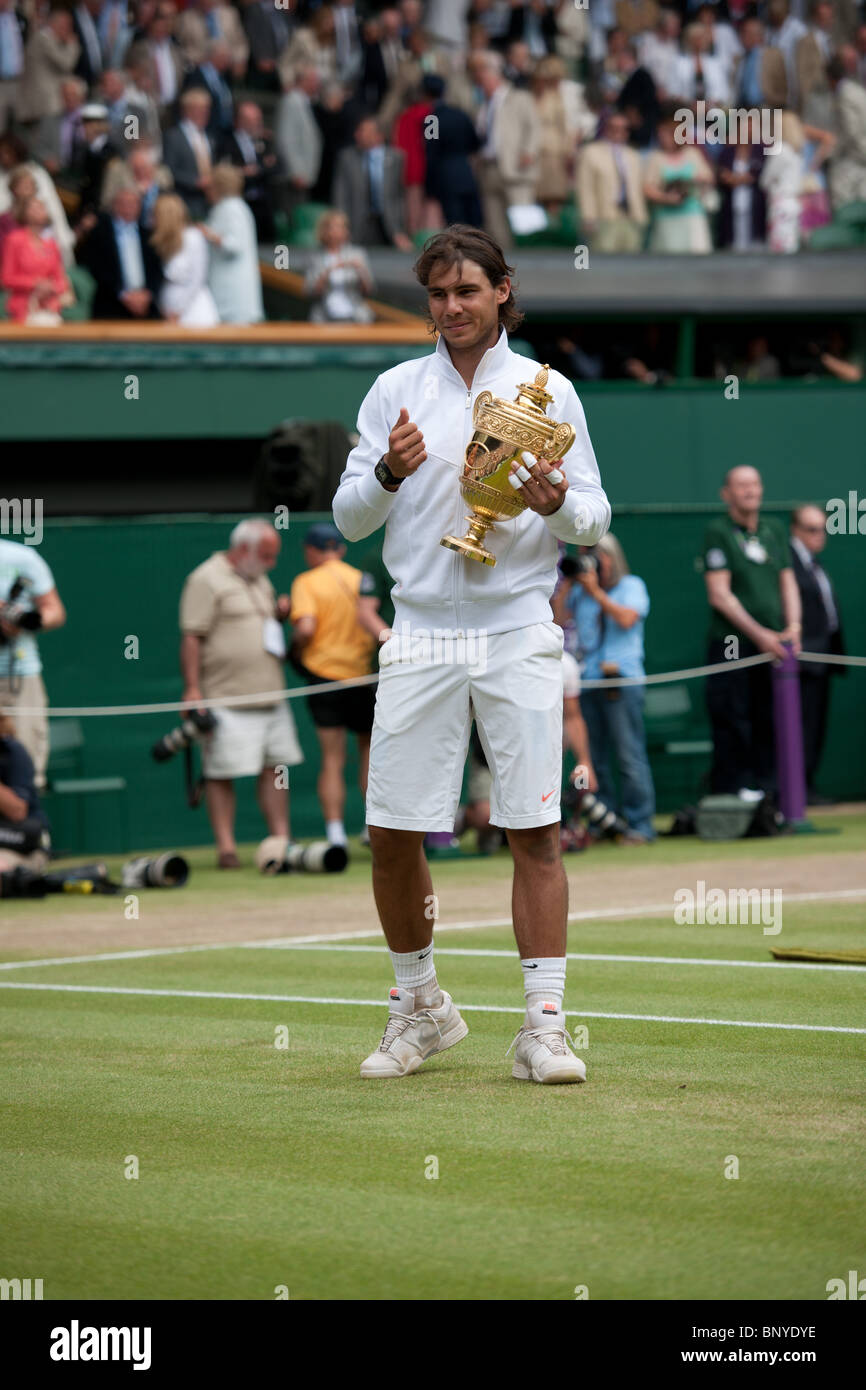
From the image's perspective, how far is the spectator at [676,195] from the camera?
23.2 meters

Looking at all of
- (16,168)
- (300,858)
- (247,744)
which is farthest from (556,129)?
(300,858)

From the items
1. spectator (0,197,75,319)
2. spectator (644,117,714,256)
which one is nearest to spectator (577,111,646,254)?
spectator (644,117,714,256)

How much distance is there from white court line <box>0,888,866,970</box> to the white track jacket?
3.38m

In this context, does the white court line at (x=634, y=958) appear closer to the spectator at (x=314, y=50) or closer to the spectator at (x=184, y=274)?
the spectator at (x=184, y=274)

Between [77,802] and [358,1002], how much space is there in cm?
749

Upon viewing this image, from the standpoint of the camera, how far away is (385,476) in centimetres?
605

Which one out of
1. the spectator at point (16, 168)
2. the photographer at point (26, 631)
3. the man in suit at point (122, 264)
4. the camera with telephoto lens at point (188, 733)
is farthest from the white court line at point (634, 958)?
the spectator at point (16, 168)

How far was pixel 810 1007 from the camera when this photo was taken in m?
7.55

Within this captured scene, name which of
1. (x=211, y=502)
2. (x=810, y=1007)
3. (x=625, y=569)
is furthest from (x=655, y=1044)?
(x=211, y=502)

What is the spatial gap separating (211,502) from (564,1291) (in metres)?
15.6

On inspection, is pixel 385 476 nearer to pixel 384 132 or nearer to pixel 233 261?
pixel 233 261

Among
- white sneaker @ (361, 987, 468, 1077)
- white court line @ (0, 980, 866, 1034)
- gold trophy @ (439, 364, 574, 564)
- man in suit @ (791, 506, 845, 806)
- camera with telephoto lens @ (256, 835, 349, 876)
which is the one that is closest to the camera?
gold trophy @ (439, 364, 574, 564)

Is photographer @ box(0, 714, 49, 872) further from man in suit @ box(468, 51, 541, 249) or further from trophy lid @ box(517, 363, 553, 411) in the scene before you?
man in suit @ box(468, 51, 541, 249)

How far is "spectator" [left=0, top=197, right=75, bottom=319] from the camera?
17.9 m
